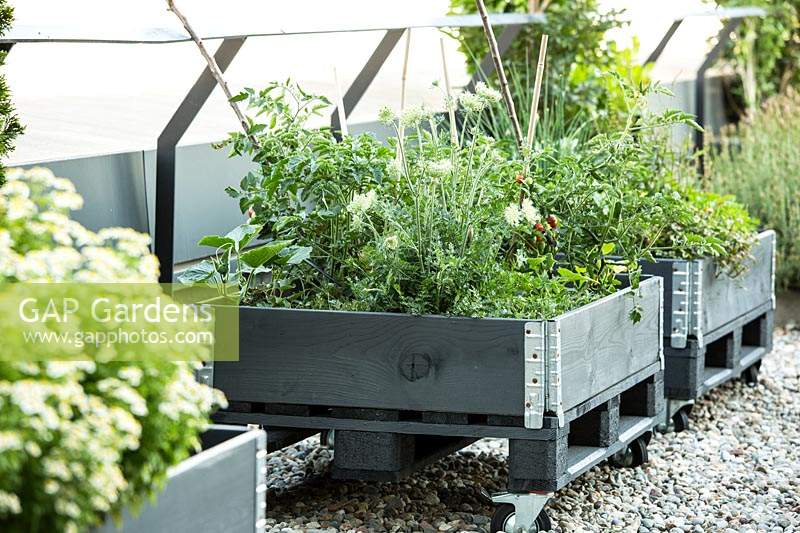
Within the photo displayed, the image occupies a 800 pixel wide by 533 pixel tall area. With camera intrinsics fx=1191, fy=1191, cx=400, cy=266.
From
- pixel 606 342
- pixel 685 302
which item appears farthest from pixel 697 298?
pixel 606 342

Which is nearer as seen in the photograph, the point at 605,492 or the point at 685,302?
the point at 605,492

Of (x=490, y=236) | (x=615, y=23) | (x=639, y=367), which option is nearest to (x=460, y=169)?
(x=490, y=236)

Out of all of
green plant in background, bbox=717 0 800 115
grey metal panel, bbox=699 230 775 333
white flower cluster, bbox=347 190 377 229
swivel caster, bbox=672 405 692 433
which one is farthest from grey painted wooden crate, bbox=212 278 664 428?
green plant in background, bbox=717 0 800 115

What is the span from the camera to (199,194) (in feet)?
12.6

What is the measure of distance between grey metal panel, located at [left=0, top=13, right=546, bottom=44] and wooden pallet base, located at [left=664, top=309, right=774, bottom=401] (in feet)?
4.91

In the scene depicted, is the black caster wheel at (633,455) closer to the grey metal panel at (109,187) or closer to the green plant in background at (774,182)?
the grey metal panel at (109,187)

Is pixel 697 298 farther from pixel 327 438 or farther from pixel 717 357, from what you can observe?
pixel 327 438

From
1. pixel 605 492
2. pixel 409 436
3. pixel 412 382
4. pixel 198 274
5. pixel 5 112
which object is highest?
pixel 5 112

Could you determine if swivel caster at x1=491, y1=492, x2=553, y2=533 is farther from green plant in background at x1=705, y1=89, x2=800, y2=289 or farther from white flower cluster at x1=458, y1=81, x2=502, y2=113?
green plant in background at x1=705, y1=89, x2=800, y2=289

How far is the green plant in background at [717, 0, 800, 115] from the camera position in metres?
A: 8.47

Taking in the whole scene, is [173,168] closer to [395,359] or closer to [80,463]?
[395,359]

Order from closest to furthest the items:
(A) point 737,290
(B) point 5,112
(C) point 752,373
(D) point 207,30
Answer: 1. (B) point 5,112
2. (D) point 207,30
3. (A) point 737,290
4. (C) point 752,373

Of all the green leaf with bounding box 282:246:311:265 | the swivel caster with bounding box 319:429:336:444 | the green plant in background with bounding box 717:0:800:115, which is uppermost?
the green plant in background with bounding box 717:0:800:115

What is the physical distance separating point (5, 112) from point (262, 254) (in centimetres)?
71
